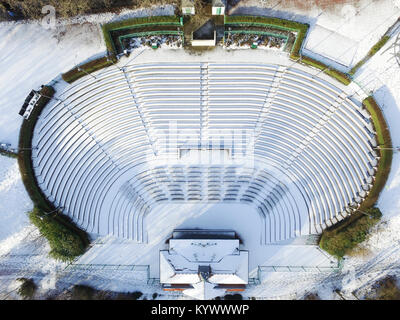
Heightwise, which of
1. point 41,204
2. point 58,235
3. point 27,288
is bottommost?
point 27,288

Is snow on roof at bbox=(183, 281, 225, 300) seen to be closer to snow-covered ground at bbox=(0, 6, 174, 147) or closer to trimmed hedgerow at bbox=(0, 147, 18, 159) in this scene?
trimmed hedgerow at bbox=(0, 147, 18, 159)

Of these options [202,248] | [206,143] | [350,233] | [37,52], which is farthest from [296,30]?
[37,52]

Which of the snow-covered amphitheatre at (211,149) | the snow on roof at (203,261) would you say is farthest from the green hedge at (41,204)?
the snow on roof at (203,261)

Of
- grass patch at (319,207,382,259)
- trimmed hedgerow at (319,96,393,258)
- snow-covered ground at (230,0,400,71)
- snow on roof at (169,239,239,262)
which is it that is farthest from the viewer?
snow on roof at (169,239,239,262)

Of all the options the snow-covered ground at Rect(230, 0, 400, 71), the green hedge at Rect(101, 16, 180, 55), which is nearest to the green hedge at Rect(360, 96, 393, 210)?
the snow-covered ground at Rect(230, 0, 400, 71)

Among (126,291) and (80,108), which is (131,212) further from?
(80,108)

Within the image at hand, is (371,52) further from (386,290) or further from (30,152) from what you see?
(30,152)
